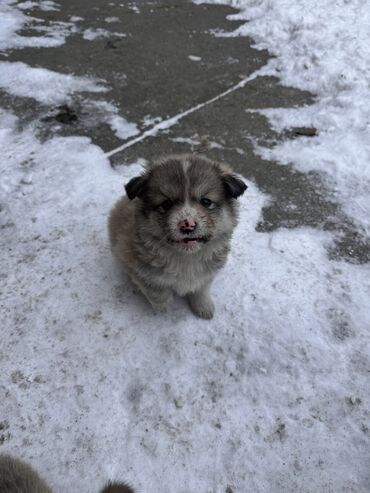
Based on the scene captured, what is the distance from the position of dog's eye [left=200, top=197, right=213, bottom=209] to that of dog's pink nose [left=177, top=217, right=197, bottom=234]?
0.75 ft

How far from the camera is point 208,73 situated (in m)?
5.38

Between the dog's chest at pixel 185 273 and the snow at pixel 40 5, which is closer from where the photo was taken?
the dog's chest at pixel 185 273

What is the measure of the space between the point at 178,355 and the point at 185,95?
3.59m

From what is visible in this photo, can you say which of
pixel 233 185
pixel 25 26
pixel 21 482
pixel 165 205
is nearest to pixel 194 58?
pixel 25 26

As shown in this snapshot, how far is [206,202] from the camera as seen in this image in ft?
7.60

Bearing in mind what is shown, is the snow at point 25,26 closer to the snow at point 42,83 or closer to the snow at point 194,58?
the snow at point 42,83

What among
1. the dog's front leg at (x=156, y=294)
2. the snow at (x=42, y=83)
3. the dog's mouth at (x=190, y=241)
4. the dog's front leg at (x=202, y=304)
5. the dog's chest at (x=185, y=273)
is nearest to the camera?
the dog's mouth at (x=190, y=241)

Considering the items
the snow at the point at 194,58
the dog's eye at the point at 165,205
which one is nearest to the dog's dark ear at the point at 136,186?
the dog's eye at the point at 165,205

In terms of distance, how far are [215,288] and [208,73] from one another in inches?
142

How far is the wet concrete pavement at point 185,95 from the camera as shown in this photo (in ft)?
12.2

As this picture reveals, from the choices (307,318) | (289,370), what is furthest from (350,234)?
(289,370)

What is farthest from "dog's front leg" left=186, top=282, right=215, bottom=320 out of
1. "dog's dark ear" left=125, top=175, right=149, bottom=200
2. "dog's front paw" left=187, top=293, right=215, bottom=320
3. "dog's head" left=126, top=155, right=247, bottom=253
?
"dog's dark ear" left=125, top=175, right=149, bottom=200

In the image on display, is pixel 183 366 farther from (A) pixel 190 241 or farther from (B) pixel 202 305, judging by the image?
(A) pixel 190 241

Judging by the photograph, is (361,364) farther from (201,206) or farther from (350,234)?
(201,206)
